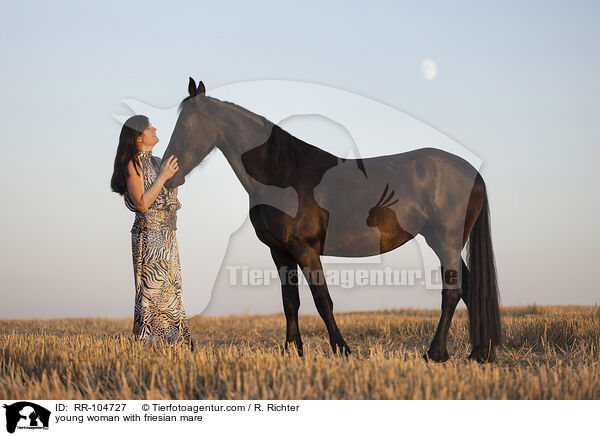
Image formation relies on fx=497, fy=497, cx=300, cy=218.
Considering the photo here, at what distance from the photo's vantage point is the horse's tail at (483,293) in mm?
5703

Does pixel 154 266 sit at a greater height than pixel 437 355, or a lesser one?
greater

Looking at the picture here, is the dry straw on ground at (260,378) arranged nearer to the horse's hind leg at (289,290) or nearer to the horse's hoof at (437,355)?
the horse's hoof at (437,355)

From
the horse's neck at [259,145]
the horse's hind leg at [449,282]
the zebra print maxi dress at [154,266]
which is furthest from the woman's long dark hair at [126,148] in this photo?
the horse's hind leg at [449,282]

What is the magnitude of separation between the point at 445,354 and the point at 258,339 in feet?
11.9

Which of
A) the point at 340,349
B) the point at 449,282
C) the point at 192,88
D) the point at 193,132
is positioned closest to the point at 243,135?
the point at 193,132

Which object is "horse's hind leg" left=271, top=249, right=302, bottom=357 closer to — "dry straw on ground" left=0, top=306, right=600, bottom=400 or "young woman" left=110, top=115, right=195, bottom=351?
"dry straw on ground" left=0, top=306, right=600, bottom=400

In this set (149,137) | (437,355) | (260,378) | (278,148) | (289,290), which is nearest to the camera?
(260,378)

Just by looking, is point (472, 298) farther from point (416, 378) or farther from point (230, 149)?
point (230, 149)

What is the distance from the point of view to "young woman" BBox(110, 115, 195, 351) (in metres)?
5.77

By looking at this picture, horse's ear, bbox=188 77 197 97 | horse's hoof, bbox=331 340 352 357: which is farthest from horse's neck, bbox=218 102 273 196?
horse's hoof, bbox=331 340 352 357

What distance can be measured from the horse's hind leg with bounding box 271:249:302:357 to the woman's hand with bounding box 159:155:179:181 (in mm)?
1386

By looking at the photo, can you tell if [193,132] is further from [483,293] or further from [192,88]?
[483,293]
